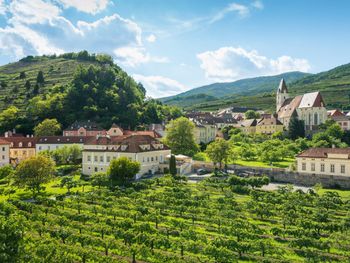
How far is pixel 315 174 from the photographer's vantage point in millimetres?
54281

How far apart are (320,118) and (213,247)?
83.7 meters

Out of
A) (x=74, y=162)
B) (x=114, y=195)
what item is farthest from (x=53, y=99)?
(x=114, y=195)

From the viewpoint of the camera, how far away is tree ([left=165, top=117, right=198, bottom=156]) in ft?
249

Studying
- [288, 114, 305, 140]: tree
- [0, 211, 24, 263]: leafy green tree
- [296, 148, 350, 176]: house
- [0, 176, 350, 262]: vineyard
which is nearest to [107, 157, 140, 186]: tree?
[0, 176, 350, 262]: vineyard

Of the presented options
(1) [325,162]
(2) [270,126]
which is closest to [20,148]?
(1) [325,162]

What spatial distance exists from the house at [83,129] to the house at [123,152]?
30.0 meters

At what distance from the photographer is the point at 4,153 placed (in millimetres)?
72500

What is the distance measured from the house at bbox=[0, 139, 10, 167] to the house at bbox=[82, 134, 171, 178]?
18290mm

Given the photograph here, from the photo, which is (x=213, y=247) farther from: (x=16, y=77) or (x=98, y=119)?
(x=16, y=77)

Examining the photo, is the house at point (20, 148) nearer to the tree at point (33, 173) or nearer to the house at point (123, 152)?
the house at point (123, 152)

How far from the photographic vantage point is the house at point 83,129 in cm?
9694

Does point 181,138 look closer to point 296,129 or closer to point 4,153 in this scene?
point 296,129

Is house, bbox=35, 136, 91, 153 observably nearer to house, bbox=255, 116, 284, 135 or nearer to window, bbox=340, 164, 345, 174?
window, bbox=340, 164, 345, 174

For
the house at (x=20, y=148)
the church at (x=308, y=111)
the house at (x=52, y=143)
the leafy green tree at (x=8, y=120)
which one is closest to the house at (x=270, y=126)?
the church at (x=308, y=111)
